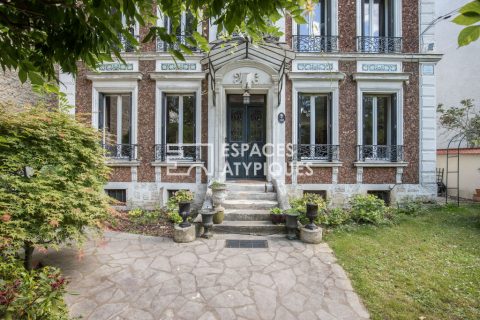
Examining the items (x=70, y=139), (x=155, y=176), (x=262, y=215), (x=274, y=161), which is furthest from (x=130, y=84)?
(x=262, y=215)

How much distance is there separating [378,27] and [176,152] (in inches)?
300

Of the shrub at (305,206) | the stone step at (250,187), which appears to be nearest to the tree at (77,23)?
the shrub at (305,206)

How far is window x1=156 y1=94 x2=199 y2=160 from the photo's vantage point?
25.1 ft

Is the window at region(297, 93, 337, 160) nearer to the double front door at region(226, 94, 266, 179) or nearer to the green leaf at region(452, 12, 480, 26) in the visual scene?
the double front door at region(226, 94, 266, 179)

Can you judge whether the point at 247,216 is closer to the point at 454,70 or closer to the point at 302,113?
the point at 302,113

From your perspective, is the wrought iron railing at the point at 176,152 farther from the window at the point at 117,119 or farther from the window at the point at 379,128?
the window at the point at 379,128

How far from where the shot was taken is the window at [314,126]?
301 inches

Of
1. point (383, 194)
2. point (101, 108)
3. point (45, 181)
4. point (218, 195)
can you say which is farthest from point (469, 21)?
point (101, 108)

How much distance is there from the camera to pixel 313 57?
7.48m

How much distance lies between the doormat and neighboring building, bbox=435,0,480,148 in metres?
12.5

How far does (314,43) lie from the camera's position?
762 cm

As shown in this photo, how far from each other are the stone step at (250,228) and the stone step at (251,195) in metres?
1.17

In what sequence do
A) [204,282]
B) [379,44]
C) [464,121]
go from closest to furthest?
[204,282] < [379,44] < [464,121]

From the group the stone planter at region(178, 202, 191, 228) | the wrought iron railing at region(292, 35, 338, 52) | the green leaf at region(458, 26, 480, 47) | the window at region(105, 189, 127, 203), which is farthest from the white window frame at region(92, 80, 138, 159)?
the green leaf at region(458, 26, 480, 47)
